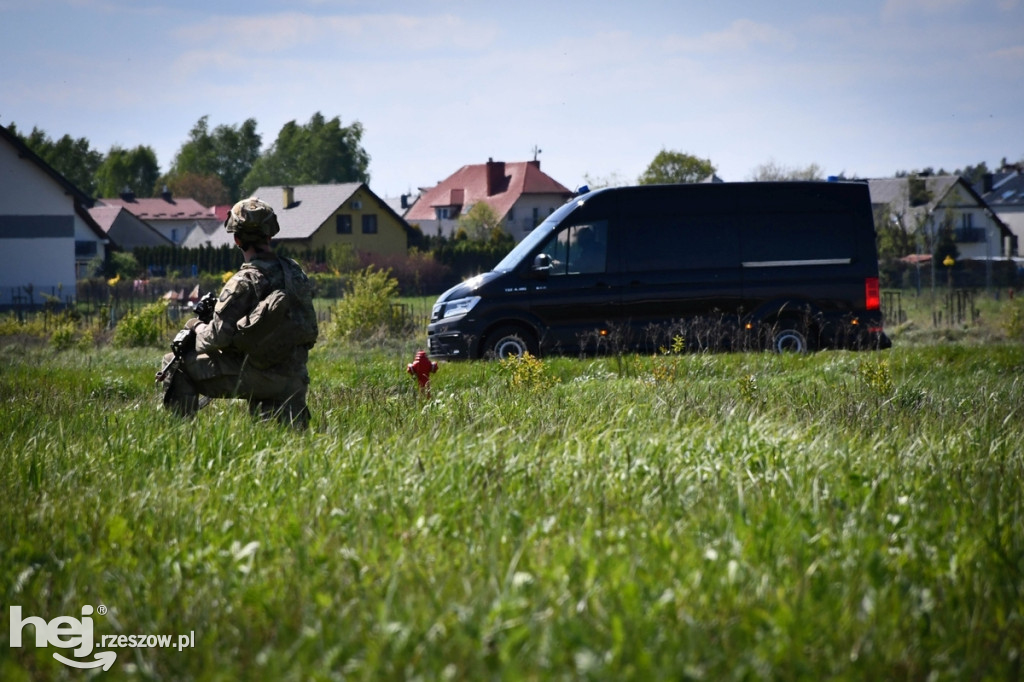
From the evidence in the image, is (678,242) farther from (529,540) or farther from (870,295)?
(529,540)

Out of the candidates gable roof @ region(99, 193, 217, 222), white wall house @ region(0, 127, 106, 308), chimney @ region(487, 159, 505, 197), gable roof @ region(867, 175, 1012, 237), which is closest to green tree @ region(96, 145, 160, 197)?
gable roof @ region(99, 193, 217, 222)

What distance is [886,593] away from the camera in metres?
3.99

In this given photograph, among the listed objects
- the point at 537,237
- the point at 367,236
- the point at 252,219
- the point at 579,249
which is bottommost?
the point at 252,219

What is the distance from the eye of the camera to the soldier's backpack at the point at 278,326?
23.3ft

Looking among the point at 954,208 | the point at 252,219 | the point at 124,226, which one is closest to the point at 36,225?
the point at 252,219

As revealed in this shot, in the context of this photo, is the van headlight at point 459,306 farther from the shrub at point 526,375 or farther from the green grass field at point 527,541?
the green grass field at point 527,541

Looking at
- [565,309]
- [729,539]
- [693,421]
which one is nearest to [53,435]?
[693,421]

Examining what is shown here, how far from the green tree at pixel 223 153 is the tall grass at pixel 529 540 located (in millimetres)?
126659

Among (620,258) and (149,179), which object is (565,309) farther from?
(149,179)

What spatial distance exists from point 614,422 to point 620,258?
25.1ft

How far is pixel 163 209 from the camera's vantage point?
103875 mm

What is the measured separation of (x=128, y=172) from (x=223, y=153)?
39.6 ft

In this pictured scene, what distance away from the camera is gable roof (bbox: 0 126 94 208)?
140ft

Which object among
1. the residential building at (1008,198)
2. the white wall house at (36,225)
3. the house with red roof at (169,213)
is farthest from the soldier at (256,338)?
the residential building at (1008,198)
